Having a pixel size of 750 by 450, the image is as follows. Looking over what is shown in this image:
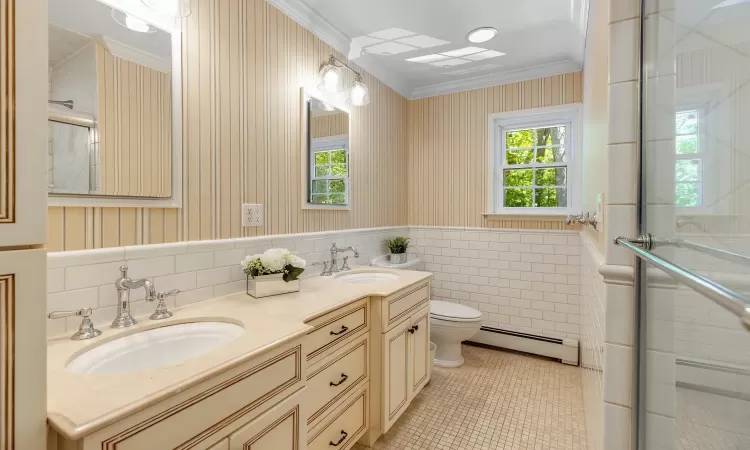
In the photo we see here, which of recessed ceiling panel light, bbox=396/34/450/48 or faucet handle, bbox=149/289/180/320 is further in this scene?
recessed ceiling panel light, bbox=396/34/450/48

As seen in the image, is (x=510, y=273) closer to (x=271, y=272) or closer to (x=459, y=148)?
(x=459, y=148)

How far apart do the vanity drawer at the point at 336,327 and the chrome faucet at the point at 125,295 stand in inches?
23.6

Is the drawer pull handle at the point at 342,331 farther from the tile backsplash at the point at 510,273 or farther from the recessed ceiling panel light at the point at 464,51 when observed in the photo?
the recessed ceiling panel light at the point at 464,51

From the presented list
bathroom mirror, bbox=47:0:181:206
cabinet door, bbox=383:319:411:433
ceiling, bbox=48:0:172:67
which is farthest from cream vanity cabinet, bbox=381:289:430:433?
ceiling, bbox=48:0:172:67

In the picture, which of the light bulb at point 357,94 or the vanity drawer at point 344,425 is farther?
the light bulb at point 357,94

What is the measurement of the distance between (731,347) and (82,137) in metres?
1.78

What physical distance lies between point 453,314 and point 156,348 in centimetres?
201

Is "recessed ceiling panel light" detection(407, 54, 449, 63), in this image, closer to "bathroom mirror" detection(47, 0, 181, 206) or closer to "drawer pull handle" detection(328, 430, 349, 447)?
"bathroom mirror" detection(47, 0, 181, 206)

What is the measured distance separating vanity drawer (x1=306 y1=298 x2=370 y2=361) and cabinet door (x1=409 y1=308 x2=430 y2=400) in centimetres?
45

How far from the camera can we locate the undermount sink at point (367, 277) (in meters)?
2.20

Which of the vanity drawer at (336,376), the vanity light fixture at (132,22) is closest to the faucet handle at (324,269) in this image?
the vanity drawer at (336,376)

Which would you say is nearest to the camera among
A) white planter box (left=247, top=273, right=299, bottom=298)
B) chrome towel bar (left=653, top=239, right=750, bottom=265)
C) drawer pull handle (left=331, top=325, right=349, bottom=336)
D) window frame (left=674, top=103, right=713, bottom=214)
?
chrome towel bar (left=653, top=239, right=750, bottom=265)

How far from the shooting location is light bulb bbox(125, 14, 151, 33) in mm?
1266

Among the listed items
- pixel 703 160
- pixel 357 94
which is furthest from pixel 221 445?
pixel 357 94
